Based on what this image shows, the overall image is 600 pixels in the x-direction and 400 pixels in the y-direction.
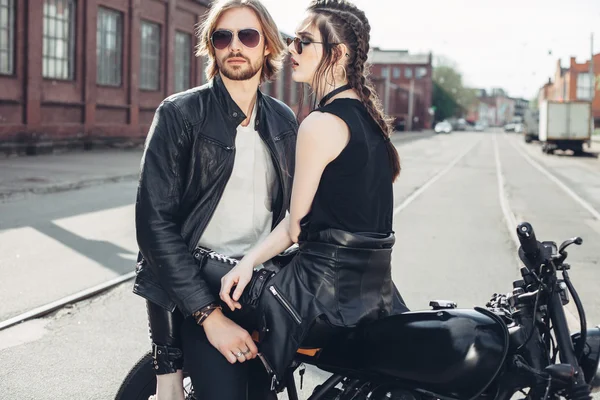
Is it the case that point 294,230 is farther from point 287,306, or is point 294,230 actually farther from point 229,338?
point 229,338

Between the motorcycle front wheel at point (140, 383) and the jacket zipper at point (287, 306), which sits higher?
the jacket zipper at point (287, 306)

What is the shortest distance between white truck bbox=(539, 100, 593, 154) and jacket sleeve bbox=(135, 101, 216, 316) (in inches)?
1803

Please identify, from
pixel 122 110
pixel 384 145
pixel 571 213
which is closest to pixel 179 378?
pixel 384 145

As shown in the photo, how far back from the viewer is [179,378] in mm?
2764

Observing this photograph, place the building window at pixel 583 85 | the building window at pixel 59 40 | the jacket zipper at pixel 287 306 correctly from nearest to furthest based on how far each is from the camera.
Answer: the jacket zipper at pixel 287 306, the building window at pixel 59 40, the building window at pixel 583 85

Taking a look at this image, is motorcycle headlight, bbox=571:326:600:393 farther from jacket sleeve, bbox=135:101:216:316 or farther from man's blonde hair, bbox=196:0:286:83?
man's blonde hair, bbox=196:0:286:83

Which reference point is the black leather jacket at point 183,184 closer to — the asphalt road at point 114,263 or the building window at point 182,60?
the asphalt road at point 114,263

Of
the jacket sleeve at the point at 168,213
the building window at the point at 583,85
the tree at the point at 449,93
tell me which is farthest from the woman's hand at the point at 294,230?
the tree at the point at 449,93

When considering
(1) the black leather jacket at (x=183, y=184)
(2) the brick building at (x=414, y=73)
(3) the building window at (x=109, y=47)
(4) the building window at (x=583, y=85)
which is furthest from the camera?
(2) the brick building at (x=414, y=73)

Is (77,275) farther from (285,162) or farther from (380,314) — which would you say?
(380,314)

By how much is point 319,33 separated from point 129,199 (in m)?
12.3

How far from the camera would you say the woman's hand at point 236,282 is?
2.47 metres

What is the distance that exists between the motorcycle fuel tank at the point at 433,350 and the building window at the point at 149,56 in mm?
28702

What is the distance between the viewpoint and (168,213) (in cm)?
264
